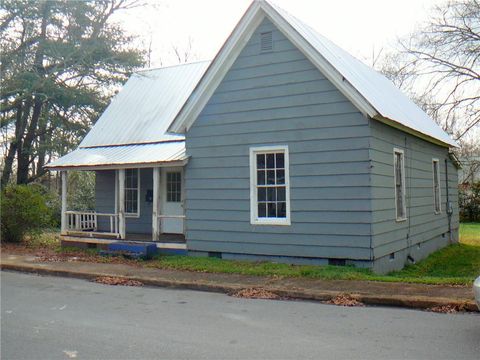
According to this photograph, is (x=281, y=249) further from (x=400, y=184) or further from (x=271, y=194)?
(x=400, y=184)

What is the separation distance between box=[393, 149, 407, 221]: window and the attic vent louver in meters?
4.25

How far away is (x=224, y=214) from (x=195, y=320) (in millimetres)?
5550

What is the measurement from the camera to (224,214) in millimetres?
12461

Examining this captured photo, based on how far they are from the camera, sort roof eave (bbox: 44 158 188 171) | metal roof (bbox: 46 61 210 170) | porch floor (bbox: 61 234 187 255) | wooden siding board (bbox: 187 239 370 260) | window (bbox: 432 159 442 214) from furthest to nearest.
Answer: window (bbox: 432 159 442 214), metal roof (bbox: 46 61 210 170), porch floor (bbox: 61 234 187 255), roof eave (bbox: 44 158 188 171), wooden siding board (bbox: 187 239 370 260)

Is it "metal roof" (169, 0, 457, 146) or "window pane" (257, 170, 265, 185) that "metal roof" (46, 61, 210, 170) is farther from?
"window pane" (257, 170, 265, 185)

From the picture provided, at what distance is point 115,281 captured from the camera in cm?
1049

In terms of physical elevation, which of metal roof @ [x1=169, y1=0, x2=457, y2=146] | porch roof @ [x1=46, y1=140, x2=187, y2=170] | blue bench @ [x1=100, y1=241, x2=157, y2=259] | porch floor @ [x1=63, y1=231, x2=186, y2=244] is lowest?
blue bench @ [x1=100, y1=241, x2=157, y2=259]

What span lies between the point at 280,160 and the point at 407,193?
157 inches

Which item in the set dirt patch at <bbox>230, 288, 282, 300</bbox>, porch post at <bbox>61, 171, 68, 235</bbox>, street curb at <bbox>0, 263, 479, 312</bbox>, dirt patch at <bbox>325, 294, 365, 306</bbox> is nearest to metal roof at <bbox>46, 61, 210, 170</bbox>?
porch post at <bbox>61, 171, 68, 235</bbox>

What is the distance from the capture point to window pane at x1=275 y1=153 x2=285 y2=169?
1181cm

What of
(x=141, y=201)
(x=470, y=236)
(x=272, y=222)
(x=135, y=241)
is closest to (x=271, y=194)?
(x=272, y=222)

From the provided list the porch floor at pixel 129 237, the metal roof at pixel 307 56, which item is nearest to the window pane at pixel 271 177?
the metal roof at pixel 307 56

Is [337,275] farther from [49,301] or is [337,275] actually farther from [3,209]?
[3,209]

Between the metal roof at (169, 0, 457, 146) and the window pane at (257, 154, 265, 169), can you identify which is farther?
the window pane at (257, 154, 265, 169)
